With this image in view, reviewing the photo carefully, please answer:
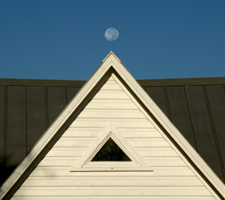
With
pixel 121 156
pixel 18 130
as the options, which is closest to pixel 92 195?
pixel 121 156

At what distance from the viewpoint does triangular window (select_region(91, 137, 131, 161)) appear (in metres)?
6.86

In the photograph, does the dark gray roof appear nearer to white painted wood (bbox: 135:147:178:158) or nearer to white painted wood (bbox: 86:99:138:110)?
white painted wood (bbox: 135:147:178:158)

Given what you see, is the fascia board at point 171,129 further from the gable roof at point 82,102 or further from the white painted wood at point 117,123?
the white painted wood at point 117,123

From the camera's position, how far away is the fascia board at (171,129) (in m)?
6.58

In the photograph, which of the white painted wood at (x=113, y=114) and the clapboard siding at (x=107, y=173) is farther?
the white painted wood at (x=113, y=114)

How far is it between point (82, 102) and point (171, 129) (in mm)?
1908

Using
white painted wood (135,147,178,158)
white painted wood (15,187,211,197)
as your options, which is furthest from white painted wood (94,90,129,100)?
white painted wood (15,187,211,197)

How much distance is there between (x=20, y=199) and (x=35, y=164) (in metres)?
0.71

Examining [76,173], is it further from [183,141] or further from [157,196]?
[183,141]

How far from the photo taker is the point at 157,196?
6.71 meters

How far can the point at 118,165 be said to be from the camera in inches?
268

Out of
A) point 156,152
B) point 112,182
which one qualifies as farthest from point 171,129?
point 112,182

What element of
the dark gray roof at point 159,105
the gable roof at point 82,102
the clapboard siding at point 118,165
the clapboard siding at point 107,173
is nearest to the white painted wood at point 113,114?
the clapboard siding at point 118,165

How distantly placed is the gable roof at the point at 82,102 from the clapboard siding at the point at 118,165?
227mm
